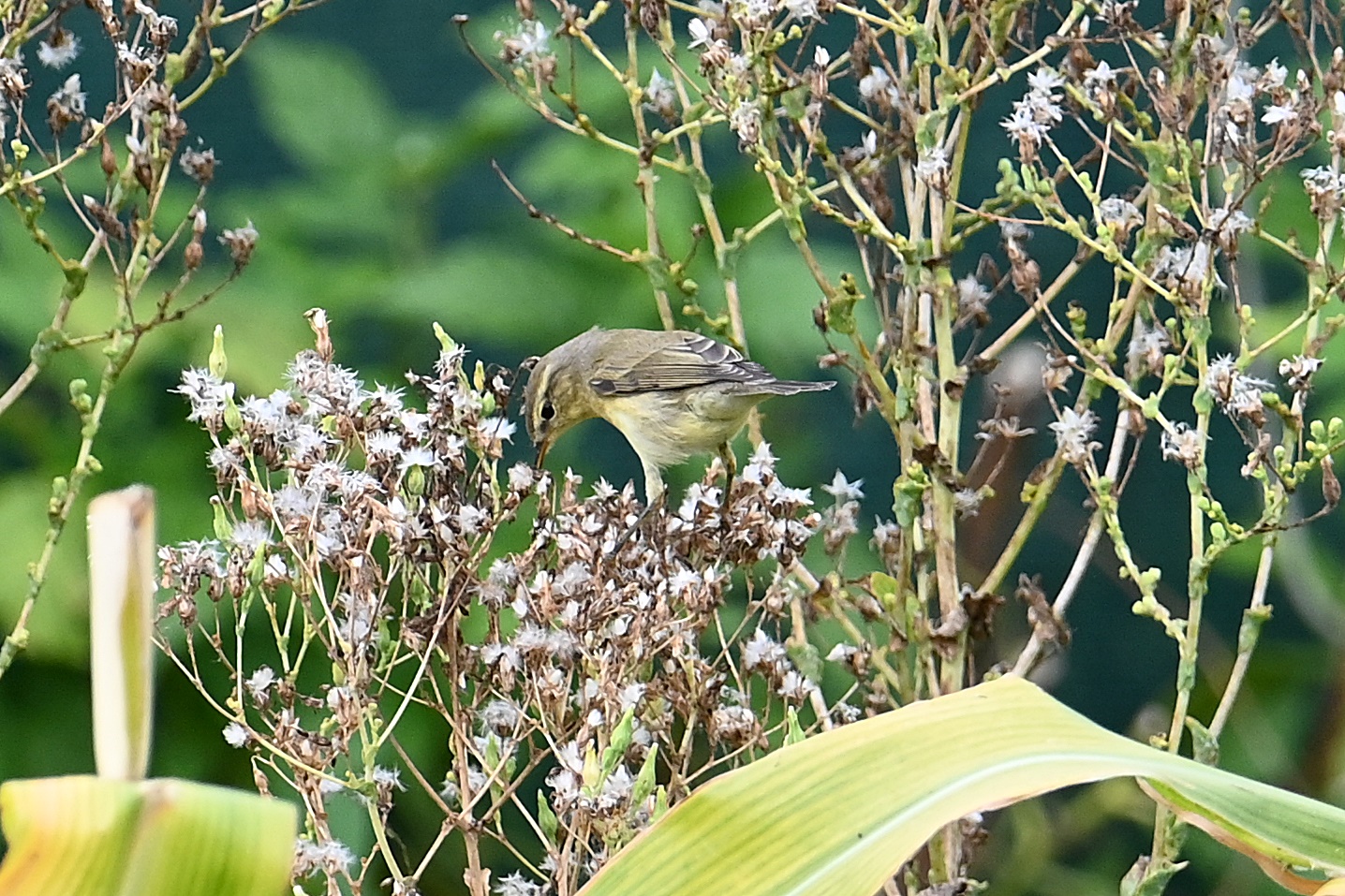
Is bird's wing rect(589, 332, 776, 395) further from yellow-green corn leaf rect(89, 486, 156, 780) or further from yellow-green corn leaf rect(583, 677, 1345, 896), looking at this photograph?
yellow-green corn leaf rect(89, 486, 156, 780)

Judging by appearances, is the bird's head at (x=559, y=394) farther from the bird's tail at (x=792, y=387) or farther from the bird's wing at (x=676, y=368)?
the bird's tail at (x=792, y=387)

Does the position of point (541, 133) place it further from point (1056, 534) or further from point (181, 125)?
point (181, 125)

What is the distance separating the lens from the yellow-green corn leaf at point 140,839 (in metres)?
0.55

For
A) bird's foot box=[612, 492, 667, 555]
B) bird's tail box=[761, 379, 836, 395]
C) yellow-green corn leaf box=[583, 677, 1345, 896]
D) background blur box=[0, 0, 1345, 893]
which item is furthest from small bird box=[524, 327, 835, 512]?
yellow-green corn leaf box=[583, 677, 1345, 896]

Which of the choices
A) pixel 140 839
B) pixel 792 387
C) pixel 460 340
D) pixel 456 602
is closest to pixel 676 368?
pixel 792 387

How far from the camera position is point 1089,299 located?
2.65 metres

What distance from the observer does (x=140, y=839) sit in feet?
1.84

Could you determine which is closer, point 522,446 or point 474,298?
Answer: point 474,298

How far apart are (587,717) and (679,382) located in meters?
0.90

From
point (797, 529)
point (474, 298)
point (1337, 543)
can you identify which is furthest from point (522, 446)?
point (797, 529)

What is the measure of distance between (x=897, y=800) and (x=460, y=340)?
1.72m

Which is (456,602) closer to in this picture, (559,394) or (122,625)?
(122,625)

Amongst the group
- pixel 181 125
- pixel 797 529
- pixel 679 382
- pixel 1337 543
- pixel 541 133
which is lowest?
pixel 1337 543

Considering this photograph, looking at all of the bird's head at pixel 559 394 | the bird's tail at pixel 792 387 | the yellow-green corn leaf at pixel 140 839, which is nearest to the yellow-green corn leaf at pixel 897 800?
the yellow-green corn leaf at pixel 140 839
